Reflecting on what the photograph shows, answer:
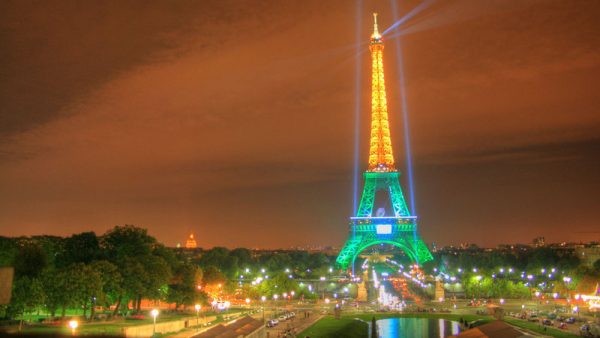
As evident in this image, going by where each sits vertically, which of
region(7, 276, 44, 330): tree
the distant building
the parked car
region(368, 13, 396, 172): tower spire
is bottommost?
the parked car

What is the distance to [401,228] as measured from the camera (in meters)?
132

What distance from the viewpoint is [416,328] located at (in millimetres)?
68062

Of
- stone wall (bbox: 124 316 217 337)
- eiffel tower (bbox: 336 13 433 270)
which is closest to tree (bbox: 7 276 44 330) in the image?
stone wall (bbox: 124 316 217 337)

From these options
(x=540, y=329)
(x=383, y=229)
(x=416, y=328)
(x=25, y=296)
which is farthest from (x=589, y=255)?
(x=25, y=296)

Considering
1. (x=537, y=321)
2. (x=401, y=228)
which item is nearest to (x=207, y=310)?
(x=537, y=321)

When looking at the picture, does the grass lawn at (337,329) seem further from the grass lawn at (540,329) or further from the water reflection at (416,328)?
the grass lawn at (540,329)

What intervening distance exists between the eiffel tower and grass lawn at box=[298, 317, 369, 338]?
59.4 meters

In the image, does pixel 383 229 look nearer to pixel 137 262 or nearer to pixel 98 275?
pixel 137 262

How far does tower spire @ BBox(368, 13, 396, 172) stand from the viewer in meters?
134

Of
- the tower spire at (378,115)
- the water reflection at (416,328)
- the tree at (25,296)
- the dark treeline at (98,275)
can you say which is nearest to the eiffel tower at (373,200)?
the tower spire at (378,115)

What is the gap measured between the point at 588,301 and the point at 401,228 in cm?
4925

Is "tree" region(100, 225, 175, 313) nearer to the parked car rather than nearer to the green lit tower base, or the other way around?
the parked car

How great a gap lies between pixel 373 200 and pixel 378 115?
60.1ft

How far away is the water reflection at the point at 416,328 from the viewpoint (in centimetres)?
6316
